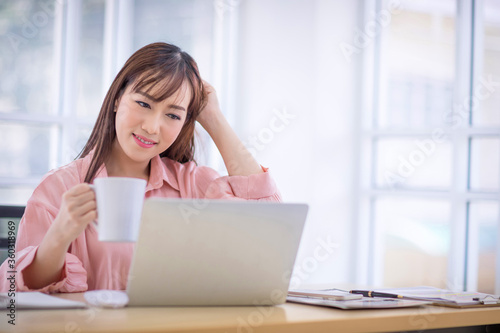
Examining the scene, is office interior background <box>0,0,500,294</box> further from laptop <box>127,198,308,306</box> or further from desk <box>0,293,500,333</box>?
laptop <box>127,198,308,306</box>

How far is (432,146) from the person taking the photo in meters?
3.52

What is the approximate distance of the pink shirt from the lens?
1312mm

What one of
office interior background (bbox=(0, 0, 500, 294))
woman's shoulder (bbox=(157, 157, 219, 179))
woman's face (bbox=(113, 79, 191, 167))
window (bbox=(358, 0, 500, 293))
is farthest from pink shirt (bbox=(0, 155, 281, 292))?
window (bbox=(358, 0, 500, 293))

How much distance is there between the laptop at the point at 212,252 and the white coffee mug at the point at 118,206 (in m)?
0.04

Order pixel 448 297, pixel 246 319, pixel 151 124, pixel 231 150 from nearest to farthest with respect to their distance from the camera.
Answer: pixel 246 319, pixel 448 297, pixel 151 124, pixel 231 150

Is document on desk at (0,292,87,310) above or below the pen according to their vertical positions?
above

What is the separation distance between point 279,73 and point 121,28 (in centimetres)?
95

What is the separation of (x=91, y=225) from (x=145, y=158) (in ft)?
1.61

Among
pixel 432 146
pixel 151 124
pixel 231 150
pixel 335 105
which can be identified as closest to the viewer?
pixel 151 124

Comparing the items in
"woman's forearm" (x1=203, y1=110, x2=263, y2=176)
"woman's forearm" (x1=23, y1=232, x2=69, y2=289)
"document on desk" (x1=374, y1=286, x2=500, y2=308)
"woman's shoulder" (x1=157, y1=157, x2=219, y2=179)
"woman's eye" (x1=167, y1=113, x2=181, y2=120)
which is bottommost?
"document on desk" (x1=374, y1=286, x2=500, y2=308)

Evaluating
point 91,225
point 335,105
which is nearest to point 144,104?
point 91,225

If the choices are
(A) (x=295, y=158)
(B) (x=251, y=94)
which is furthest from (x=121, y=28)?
(A) (x=295, y=158)

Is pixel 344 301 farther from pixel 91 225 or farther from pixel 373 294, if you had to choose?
pixel 91 225

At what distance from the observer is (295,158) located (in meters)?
3.58
